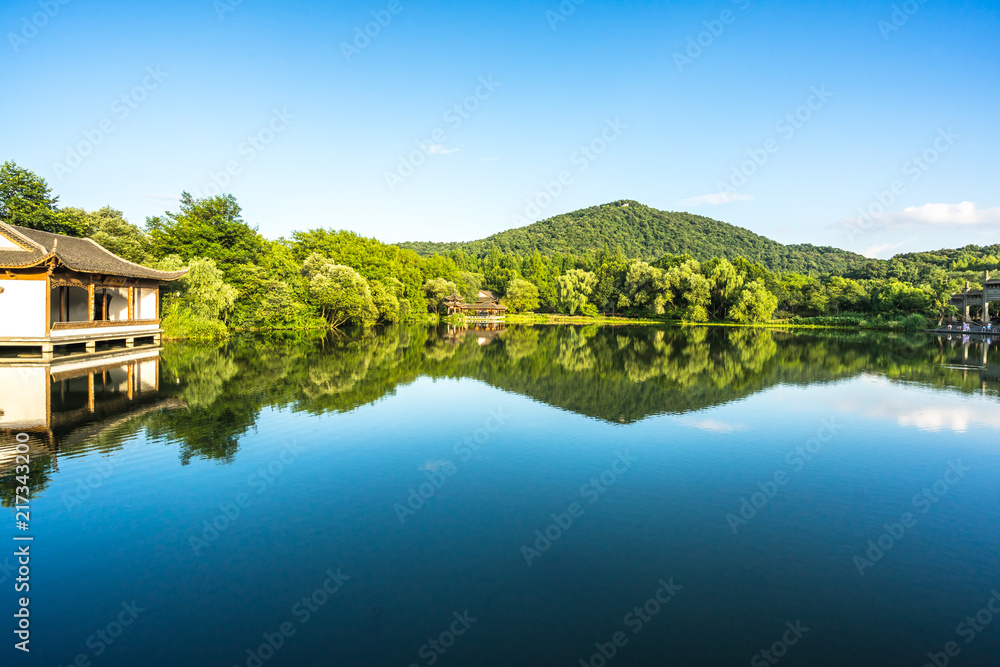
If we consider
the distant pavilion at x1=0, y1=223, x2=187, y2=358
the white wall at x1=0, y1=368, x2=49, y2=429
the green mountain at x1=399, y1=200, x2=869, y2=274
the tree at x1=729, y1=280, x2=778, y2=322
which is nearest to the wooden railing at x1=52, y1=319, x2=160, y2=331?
the distant pavilion at x1=0, y1=223, x2=187, y2=358

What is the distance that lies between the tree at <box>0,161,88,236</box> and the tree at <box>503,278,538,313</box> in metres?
50.7

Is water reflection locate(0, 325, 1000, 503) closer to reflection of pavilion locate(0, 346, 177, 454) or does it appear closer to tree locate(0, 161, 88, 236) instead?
reflection of pavilion locate(0, 346, 177, 454)

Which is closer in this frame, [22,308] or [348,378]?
[348,378]

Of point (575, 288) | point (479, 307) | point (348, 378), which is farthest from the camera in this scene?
point (575, 288)

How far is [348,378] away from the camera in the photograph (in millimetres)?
16891

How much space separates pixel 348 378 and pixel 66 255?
1382 centimetres

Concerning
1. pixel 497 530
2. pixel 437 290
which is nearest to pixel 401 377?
pixel 497 530

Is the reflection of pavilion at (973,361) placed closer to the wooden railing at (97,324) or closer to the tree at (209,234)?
the wooden railing at (97,324)

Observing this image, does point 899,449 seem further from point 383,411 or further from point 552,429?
point 383,411

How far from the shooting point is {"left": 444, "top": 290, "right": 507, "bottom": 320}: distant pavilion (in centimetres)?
6112

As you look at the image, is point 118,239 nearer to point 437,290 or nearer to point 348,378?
point 348,378

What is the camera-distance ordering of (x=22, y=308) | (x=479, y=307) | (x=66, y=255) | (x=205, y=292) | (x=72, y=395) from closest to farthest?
(x=72, y=395) < (x=22, y=308) < (x=66, y=255) < (x=205, y=292) < (x=479, y=307)

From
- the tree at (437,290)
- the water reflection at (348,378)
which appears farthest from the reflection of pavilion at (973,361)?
the tree at (437,290)

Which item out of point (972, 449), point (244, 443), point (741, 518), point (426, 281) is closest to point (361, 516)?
point (244, 443)
